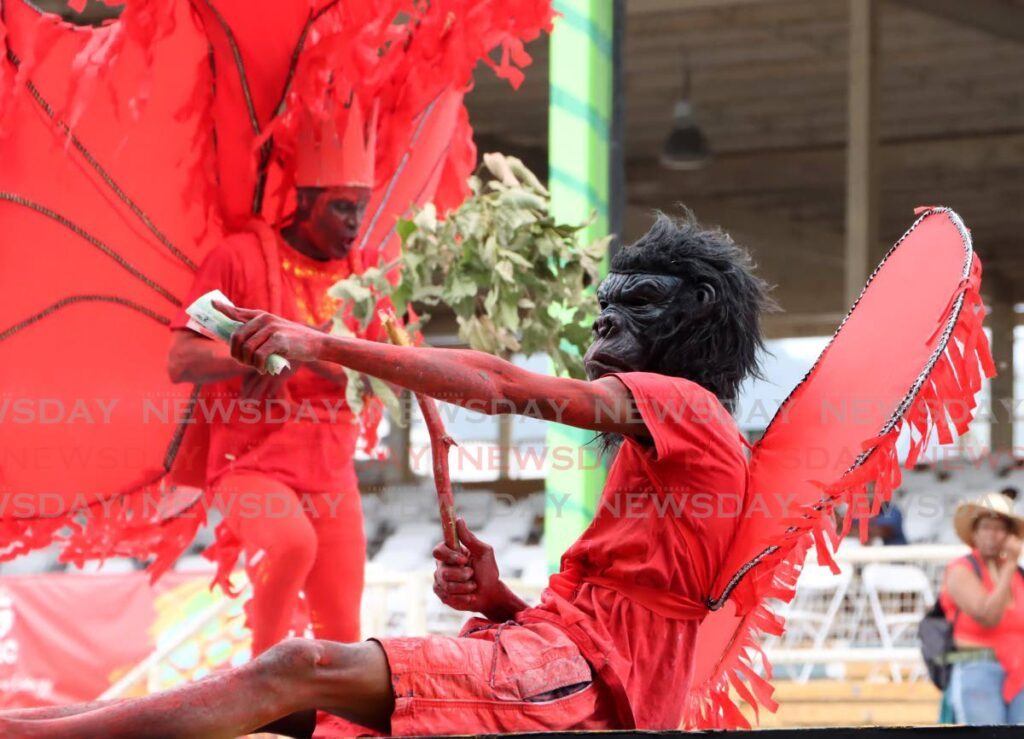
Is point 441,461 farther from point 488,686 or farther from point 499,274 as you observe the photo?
point 499,274

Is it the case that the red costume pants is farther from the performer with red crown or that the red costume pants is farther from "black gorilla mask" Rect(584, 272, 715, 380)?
"black gorilla mask" Rect(584, 272, 715, 380)

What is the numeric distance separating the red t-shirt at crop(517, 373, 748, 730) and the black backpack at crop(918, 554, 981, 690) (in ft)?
8.42

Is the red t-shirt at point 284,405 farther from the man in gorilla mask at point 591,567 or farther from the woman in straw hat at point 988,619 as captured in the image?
the woman in straw hat at point 988,619

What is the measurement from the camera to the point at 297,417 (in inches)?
131

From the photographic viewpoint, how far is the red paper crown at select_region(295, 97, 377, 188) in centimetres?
337

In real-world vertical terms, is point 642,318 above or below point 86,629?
above

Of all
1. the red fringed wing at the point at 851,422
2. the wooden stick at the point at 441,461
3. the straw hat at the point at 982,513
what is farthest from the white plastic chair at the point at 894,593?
the wooden stick at the point at 441,461

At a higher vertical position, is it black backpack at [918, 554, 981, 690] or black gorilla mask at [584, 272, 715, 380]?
black gorilla mask at [584, 272, 715, 380]

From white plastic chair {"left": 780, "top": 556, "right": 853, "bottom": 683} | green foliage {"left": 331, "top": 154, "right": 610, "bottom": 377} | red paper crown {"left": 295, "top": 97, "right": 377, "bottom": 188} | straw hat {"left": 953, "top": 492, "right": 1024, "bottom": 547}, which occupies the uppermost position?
red paper crown {"left": 295, "top": 97, "right": 377, "bottom": 188}

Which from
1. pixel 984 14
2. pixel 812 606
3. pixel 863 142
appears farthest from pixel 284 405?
pixel 984 14

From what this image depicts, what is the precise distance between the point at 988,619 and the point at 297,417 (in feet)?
7.13

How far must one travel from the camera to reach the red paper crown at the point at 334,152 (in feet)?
11.0

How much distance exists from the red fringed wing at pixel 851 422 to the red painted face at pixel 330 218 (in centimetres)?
119

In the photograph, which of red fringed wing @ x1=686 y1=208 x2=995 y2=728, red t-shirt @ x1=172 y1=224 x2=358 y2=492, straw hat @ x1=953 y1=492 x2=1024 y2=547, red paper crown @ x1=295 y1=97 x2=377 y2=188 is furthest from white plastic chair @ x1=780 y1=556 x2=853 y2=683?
red fringed wing @ x1=686 y1=208 x2=995 y2=728
